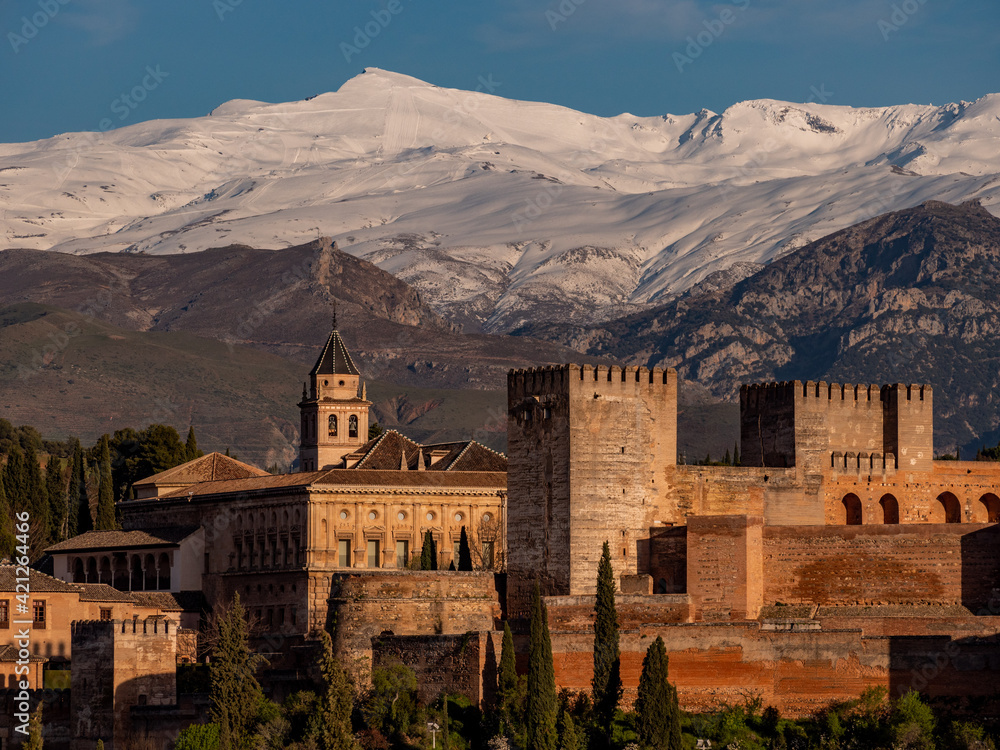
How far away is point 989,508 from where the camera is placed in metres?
83.8

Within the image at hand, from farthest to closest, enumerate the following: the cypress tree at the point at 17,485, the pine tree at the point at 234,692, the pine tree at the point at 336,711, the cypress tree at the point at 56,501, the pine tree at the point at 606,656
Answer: the cypress tree at the point at 56,501, the cypress tree at the point at 17,485, the pine tree at the point at 234,692, the pine tree at the point at 606,656, the pine tree at the point at 336,711

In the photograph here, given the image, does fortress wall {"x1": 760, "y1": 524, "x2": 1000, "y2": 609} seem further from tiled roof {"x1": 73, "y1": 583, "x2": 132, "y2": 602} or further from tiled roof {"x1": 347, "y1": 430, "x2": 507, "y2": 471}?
tiled roof {"x1": 347, "y1": 430, "x2": 507, "y2": 471}

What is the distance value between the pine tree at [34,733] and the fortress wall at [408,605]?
1135cm

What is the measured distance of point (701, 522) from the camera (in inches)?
2899

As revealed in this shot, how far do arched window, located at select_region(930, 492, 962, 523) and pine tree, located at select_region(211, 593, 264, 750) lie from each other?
28684 millimetres

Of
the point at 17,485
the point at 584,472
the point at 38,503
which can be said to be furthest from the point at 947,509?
the point at 17,485

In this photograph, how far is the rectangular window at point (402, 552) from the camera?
326ft

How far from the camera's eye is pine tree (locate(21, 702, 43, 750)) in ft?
234

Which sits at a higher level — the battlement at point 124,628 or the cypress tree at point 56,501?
the cypress tree at point 56,501

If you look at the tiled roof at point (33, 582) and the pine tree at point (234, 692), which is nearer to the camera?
the pine tree at point (234, 692)

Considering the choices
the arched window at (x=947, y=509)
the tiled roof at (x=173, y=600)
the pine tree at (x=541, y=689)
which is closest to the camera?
the pine tree at (x=541, y=689)

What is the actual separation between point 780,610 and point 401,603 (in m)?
15.0

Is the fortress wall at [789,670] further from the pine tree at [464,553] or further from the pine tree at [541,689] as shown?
the pine tree at [464,553]

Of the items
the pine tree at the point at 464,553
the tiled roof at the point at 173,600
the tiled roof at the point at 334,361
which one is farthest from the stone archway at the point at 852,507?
Answer: the tiled roof at the point at 334,361
